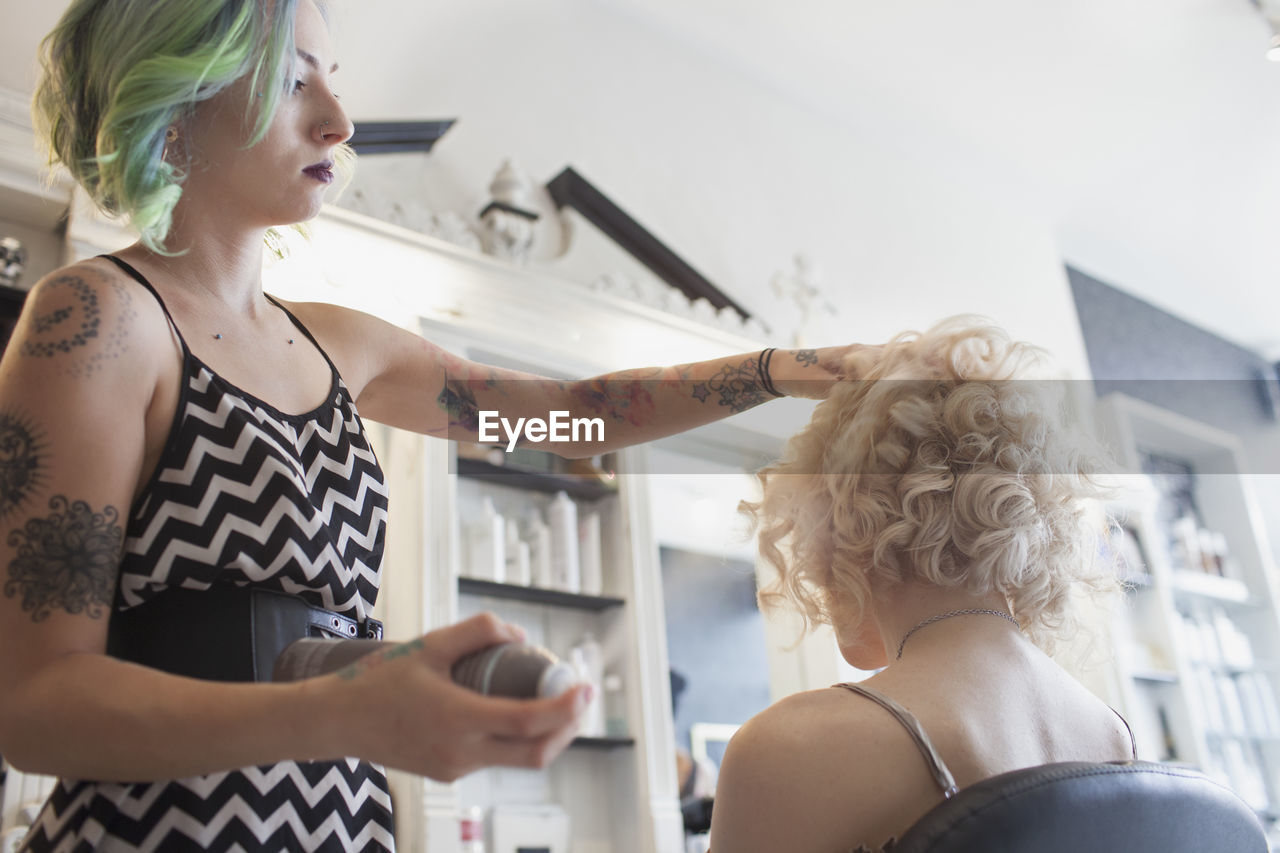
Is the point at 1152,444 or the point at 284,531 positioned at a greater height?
the point at 1152,444

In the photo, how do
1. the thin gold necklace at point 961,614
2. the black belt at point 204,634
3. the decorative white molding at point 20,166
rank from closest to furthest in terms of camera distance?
1. the black belt at point 204,634
2. the thin gold necklace at point 961,614
3. the decorative white molding at point 20,166

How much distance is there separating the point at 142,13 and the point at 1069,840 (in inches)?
37.1

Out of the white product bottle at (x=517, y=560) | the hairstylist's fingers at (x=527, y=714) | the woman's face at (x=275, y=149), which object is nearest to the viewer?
the hairstylist's fingers at (x=527, y=714)

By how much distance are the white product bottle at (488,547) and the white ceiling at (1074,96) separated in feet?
4.64

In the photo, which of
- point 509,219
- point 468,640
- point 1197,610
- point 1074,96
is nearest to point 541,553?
point 509,219

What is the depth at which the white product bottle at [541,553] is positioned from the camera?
268 cm

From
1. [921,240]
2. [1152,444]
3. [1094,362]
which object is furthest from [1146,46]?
[1152,444]

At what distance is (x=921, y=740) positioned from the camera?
959mm

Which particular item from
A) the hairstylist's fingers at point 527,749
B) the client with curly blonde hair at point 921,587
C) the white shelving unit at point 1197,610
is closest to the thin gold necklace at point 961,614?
the client with curly blonde hair at point 921,587

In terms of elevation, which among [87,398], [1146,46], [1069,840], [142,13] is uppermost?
[1146,46]

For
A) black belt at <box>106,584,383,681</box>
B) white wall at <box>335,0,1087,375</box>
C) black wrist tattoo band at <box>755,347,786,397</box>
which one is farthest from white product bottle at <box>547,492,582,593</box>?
black belt at <box>106,584,383,681</box>

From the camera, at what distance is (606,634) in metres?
2.75

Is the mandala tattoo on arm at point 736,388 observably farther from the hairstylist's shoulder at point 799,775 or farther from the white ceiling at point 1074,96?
the white ceiling at point 1074,96

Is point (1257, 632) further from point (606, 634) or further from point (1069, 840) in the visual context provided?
point (1069, 840)
